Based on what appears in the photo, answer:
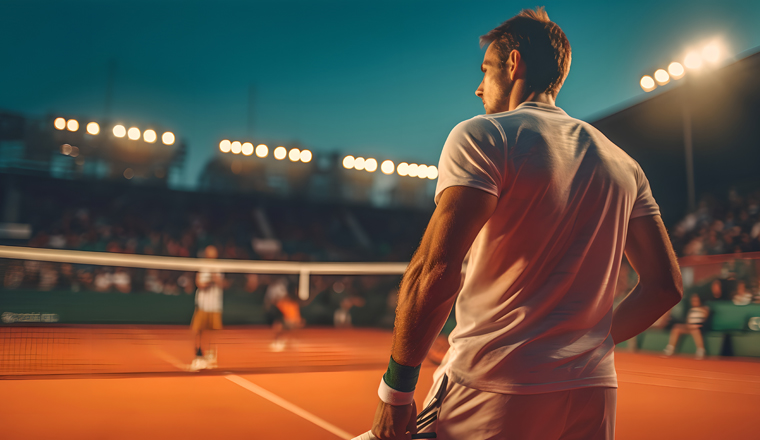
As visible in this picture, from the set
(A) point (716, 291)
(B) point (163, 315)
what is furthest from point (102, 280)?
(A) point (716, 291)

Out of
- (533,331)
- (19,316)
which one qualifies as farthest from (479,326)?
(19,316)

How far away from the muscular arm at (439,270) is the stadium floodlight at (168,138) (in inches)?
1088

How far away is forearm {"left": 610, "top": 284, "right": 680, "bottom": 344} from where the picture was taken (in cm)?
166

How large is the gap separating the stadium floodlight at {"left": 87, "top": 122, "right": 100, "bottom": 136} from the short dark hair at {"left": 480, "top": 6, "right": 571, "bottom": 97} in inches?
1026

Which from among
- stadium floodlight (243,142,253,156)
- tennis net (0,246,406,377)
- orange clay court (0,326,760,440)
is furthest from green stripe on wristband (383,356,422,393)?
stadium floodlight (243,142,253,156)

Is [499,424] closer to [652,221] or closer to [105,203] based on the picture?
[652,221]

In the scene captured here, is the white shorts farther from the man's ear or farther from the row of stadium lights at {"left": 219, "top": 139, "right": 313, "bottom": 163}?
the row of stadium lights at {"left": 219, "top": 139, "right": 313, "bottom": 163}

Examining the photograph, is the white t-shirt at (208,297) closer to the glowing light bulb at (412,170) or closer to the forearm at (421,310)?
the forearm at (421,310)

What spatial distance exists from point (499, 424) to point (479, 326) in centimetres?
24

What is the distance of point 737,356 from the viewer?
34.4ft

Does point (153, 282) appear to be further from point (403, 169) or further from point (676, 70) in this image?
point (676, 70)

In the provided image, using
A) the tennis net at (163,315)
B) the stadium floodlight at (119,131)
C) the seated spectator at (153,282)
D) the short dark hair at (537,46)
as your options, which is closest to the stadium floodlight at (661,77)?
the tennis net at (163,315)

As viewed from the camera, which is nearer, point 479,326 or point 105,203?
point 479,326

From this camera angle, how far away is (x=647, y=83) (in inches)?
622
